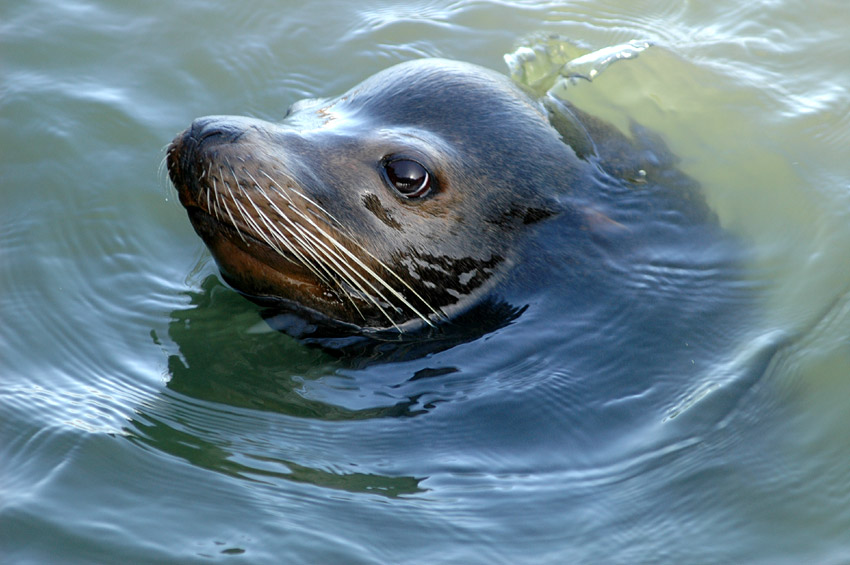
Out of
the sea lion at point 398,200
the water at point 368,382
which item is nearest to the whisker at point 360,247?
the sea lion at point 398,200

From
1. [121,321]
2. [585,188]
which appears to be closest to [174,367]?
[121,321]

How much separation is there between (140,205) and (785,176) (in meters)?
3.88

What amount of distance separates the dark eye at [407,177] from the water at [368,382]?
2.56 feet

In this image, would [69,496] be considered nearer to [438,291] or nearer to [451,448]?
[451,448]

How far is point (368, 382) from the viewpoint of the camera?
4695mm

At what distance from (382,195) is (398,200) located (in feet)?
0.26

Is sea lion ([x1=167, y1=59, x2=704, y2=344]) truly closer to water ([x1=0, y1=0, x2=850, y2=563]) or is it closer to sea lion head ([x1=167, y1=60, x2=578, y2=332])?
sea lion head ([x1=167, y1=60, x2=578, y2=332])

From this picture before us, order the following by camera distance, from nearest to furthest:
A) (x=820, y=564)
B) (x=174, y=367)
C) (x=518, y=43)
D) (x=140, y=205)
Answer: (x=820, y=564) → (x=174, y=367) → (x=140, y=205) → (x=518, y=43)

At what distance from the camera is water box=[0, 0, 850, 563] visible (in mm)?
3793

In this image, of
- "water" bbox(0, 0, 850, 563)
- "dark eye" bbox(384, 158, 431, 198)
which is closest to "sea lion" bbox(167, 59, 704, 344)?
"dark eye" bbox(384, 158, 431, 198)

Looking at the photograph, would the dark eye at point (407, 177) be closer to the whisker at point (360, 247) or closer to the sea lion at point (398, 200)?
the sea lion at point (398, 200)

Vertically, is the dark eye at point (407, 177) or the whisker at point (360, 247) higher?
the dark eye at point (407, 177)

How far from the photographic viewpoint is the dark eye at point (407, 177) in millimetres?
4750

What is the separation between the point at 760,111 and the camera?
676 cm
